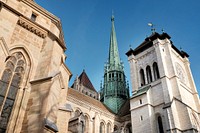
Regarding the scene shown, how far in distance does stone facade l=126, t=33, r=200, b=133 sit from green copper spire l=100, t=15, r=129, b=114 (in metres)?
3.85

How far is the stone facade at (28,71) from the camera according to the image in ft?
21.6

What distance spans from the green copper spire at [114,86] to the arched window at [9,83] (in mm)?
18635

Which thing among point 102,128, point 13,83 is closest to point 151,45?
point 102,128

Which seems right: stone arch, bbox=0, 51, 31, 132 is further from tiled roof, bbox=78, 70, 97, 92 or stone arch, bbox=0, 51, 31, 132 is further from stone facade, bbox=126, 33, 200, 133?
tiled roof, bbox=78, 70, 97, 92

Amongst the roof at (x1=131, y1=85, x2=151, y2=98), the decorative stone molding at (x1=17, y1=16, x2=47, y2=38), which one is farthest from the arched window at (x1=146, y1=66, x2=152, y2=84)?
the decorative stone molding at (x1=17, y1=16, x2=47, y2=38)

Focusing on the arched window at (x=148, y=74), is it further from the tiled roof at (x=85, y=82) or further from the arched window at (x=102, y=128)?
the tiled roof at (x=85, y=82)

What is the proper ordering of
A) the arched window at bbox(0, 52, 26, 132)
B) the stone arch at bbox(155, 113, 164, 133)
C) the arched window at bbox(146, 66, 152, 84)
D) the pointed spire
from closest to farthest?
1. the arched window at bbox(0, 52, 26, 132)
2. the stone arch at bbox(155, 113, 164, 133)
3. the arched window at bbox(146, 66, 152, 84)
4. the pointed spire

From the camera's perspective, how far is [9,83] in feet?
23.1

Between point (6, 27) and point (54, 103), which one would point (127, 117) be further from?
point (6, 27)

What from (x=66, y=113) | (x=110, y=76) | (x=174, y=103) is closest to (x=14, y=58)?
(x=66, y=113)

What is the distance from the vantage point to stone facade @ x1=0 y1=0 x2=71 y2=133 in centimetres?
659

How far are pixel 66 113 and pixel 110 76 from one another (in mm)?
20123

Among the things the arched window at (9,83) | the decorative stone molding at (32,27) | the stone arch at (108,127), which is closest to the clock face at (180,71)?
the stone arch at (108,127)

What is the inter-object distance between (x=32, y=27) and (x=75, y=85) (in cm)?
2507
